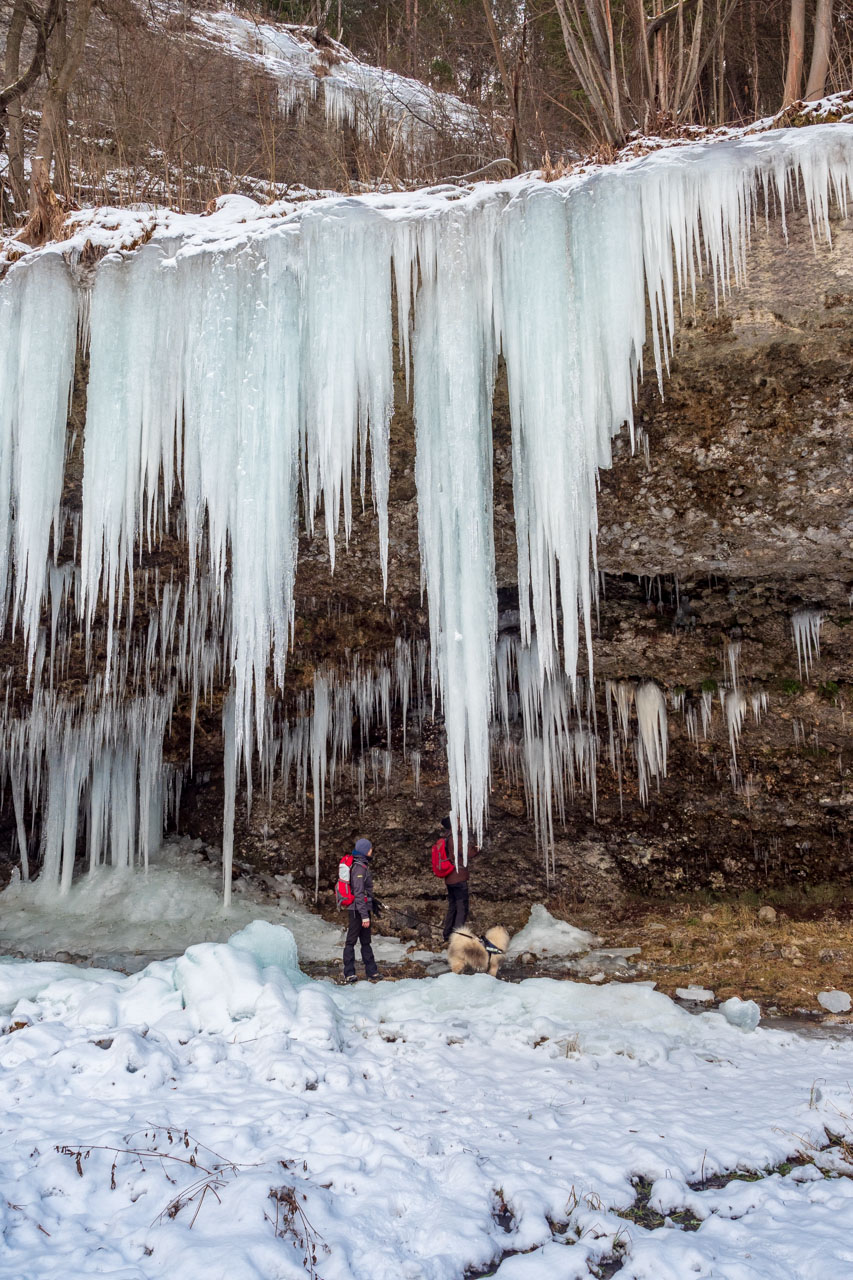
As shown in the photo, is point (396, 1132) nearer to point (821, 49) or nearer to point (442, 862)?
point (442, 862)

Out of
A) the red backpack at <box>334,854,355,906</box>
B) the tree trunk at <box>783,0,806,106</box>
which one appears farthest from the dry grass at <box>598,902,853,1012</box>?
the tree trunk at <box>783,0,806,106</box>

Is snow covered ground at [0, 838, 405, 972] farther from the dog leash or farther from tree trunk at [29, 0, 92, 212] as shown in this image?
tree trunk at [29, 0, 92, 212]

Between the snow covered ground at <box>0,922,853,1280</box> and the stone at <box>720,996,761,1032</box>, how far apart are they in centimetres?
13

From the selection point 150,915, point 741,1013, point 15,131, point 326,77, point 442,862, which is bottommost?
point 150,915

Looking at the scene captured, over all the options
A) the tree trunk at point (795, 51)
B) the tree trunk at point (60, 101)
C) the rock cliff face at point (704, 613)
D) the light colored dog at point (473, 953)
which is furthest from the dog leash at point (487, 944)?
the tree trunk at point (60, 101)

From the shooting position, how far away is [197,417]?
17.1 feet

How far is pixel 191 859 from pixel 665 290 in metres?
9.24

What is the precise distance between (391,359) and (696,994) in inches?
199

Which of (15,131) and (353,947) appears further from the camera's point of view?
(15,131)

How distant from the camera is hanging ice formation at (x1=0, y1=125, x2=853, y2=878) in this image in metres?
4.54

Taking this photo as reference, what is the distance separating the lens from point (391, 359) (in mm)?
5039

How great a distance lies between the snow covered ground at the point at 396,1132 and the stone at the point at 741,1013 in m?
0.13

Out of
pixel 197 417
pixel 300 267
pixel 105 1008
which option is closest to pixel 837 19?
pixel 300 267

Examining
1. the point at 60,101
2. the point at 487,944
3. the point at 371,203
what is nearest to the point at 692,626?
the point at 487,944
